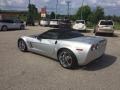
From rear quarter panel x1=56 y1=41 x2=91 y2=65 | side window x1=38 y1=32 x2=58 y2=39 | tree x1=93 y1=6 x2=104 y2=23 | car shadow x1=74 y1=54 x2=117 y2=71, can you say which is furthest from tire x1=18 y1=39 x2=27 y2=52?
tree x1=93 y1=6 x2=104 y2=23

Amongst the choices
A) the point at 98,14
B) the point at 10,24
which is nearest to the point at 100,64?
the point at 10,24

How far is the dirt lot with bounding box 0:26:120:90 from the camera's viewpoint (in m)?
5.09

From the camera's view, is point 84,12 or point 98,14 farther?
point 84,12

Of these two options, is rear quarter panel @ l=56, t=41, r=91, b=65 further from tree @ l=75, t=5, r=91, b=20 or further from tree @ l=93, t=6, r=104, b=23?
tree @ l=75, t=5, r=91, b=20

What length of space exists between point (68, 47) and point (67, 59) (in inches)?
16.9

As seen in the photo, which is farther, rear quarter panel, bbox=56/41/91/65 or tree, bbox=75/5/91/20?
tree, bbox=75/5/91/20

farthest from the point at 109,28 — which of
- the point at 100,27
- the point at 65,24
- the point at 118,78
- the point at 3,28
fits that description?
the point at 118,78

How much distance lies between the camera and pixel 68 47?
258 inches

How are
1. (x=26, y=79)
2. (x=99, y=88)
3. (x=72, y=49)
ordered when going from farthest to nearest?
1. (x=72, y=49)
2. (x=26, y=79)
3. (x=99, y=88)

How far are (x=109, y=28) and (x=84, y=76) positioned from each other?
1428 cm

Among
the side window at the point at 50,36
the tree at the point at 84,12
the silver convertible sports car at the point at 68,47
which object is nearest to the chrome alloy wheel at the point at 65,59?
the silver convertible sports car at the point at 68,47

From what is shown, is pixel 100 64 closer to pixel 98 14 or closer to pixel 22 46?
pixel 22 46

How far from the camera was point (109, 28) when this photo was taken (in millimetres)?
19219

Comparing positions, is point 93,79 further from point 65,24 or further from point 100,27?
point 65,24
